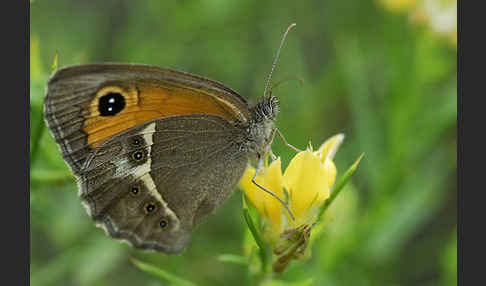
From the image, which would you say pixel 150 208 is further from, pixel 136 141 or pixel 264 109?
pixel 264 109

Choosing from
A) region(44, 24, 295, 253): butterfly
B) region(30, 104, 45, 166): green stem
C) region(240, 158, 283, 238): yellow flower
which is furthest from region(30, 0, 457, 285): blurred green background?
region(240, 158, 283, 238): yellow flower

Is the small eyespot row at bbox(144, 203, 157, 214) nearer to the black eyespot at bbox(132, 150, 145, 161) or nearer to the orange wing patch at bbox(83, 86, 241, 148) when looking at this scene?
the black eyespot at bbox(132, 150, 145, 161)

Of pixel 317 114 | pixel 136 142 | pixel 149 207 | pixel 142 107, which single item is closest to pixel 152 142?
pixel 136 142

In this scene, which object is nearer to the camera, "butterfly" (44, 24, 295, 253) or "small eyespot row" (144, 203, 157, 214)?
"butterfly" (44, 24, 295, 253)

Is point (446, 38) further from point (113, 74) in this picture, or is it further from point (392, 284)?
point (113, 74)

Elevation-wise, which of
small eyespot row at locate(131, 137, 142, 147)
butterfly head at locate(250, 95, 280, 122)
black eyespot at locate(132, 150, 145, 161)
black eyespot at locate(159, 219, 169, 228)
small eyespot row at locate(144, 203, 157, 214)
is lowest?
black eyespot at locate(159, 219, 169, 228)

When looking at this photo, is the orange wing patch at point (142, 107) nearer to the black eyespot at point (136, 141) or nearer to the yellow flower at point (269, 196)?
the black eyespot at point (136, 141)

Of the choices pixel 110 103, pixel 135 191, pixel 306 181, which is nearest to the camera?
pixel 306 181

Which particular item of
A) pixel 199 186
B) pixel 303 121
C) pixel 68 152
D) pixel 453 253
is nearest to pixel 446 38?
pixel 303 121
